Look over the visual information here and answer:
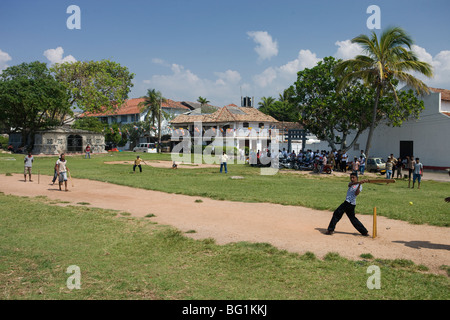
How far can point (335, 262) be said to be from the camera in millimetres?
7512

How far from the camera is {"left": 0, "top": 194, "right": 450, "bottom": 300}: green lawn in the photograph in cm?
603

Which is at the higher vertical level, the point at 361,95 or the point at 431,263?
the point at 361,95

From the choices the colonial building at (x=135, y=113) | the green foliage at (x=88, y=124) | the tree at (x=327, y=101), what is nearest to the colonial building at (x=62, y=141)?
the green foliage at (x=88, y=124)

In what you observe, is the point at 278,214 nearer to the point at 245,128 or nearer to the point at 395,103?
the point at 395,103

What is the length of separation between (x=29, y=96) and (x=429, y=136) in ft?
135

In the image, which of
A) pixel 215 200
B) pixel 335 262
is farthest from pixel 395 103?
pixel 335 262

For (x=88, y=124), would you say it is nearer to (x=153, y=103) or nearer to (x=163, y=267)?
(x=153, y=103)

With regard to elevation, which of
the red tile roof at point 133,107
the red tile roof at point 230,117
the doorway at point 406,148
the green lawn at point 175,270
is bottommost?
the green lawn at point 175,270

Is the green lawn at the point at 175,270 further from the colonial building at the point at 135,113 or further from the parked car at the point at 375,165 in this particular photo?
the colonial building at the point at 135,113

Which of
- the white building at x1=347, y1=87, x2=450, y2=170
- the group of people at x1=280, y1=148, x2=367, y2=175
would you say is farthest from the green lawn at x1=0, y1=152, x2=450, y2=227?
the white building at x1=347, y1=87, x2=450, y2=170

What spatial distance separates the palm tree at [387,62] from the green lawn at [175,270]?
2093 cm

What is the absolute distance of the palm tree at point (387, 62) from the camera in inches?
996

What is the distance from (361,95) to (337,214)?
23198 millimetres

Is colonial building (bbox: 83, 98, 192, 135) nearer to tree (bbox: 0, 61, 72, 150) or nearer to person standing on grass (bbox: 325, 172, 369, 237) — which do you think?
tree (bbox: 0, 61, 72, 150)
